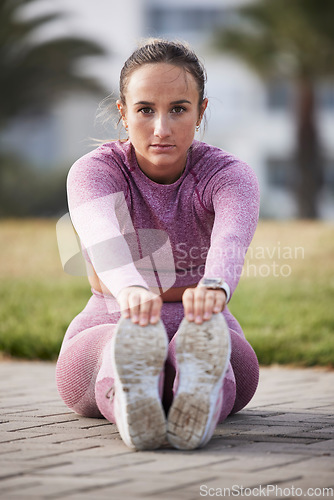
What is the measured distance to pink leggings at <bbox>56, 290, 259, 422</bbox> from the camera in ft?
9.82

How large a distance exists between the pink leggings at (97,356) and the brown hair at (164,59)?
832 millimetres

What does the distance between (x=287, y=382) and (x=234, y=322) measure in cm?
134

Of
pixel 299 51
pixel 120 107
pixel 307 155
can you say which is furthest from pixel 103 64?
pixel 120 107

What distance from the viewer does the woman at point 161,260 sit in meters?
2.44

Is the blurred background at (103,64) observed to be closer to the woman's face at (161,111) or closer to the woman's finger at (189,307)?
the woman's face at (161,111)

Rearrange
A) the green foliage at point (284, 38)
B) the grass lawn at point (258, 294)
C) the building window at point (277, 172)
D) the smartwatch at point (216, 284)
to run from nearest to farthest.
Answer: the smartwatch at point (216, 284), the grass lawn at point (258, 294), the green foliage at point (284, 38), the building window at point (277, 172)

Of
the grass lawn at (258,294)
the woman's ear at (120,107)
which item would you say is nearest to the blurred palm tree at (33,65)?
the grass lawn at (258,294)

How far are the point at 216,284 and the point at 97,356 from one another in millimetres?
654

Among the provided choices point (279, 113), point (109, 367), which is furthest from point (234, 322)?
point (279, 113)

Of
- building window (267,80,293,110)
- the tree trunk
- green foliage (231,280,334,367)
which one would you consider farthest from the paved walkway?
building window (267,80,293,110)

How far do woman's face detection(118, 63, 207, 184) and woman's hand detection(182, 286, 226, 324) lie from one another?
70 centimetres

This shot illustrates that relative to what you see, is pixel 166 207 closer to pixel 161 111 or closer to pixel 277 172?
pixel 161 111

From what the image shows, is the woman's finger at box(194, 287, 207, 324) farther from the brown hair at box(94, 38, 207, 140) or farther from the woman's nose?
the brown hair at box(94, 38, 207, 140)

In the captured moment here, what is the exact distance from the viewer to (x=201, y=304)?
8.11ft
